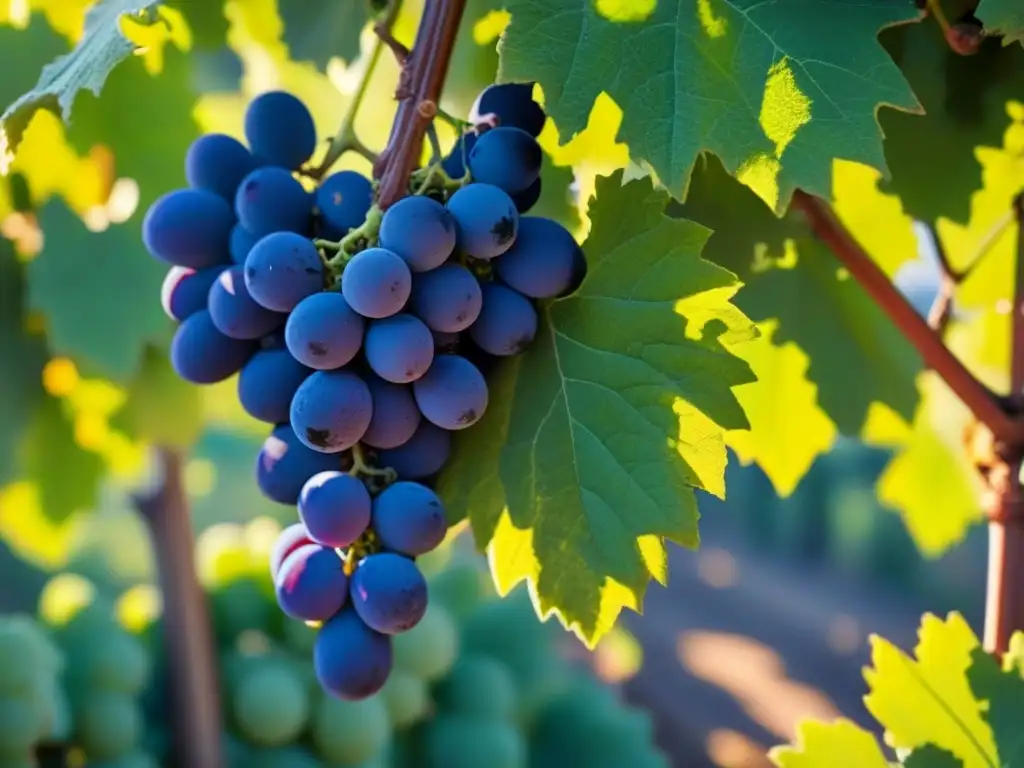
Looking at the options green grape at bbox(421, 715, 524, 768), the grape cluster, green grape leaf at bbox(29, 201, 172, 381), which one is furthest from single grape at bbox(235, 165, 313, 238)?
green grape at bbox(421, 715, 524, 768)

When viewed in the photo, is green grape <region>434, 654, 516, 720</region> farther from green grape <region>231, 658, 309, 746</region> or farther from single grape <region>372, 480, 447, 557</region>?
single grape <region>372, 480, 447, 557</region>

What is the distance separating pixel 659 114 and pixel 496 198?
66mm

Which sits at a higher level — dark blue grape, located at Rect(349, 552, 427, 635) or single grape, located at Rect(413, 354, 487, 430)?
single grape, located at Rect(413, 354, 487, 430)

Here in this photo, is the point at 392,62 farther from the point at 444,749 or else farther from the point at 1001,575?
the point at 444,749

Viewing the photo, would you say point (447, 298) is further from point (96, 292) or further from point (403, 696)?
point (403, 696)

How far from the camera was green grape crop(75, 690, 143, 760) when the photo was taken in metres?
1.11

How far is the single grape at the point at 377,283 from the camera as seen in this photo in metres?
0.36

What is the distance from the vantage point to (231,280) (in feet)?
1.36

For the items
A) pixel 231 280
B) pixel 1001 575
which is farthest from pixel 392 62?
pixel 1001 575

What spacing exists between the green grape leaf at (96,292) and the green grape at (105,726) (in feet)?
1.44

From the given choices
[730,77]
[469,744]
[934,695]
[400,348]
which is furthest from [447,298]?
[469,744]

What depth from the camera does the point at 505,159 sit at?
400 millimetres

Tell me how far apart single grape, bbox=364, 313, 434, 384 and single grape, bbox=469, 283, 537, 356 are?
0.03 m

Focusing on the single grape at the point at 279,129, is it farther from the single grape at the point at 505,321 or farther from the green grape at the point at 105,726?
the green grape at the point at 105,726
